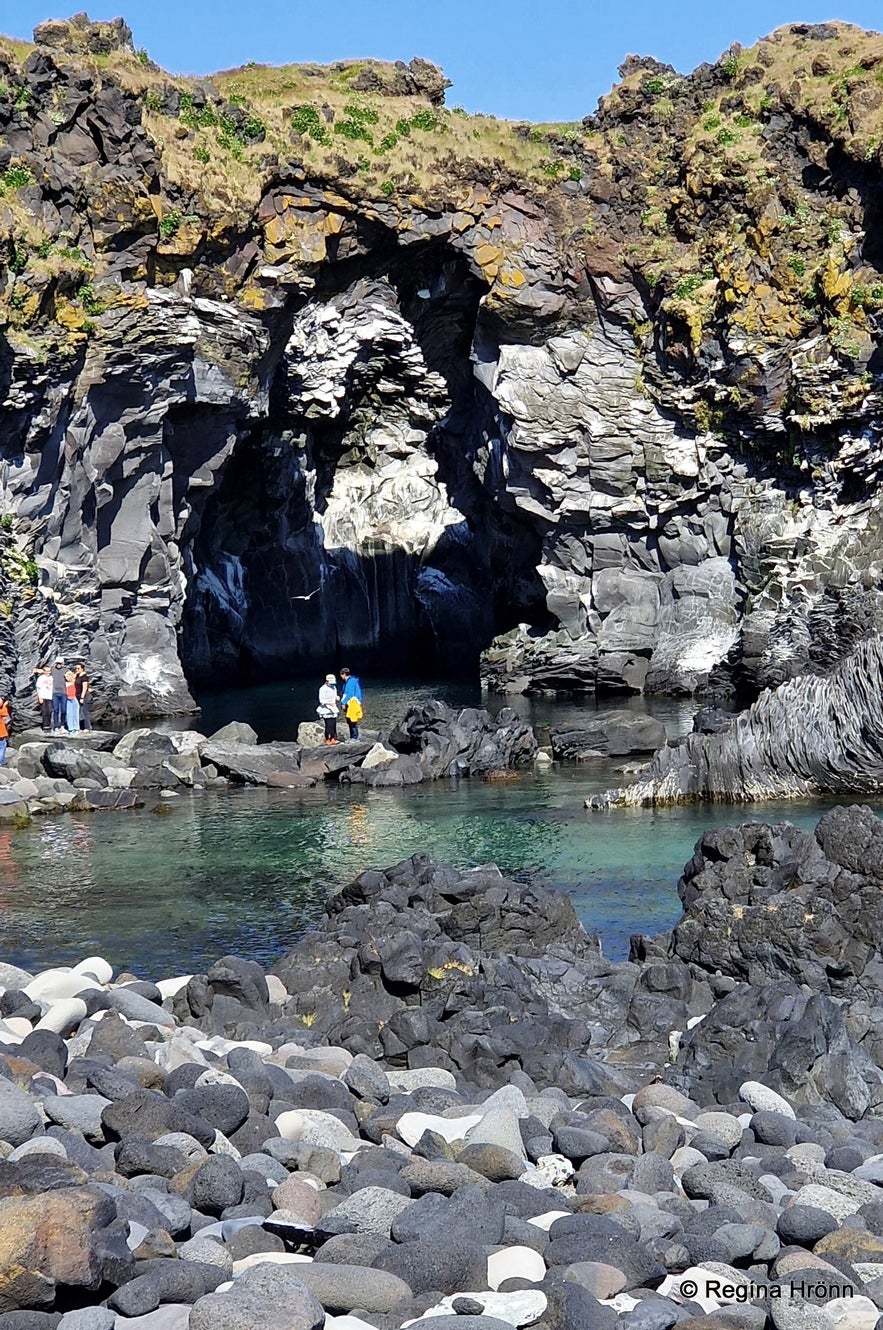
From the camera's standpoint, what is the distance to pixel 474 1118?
31.6 feet

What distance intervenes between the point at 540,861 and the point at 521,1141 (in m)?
11.6

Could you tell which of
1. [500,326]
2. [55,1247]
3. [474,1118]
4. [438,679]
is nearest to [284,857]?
[474,1118]

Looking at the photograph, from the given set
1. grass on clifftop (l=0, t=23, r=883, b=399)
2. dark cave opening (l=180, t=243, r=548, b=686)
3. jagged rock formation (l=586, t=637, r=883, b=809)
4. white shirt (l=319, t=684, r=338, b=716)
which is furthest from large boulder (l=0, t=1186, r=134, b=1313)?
dark cave opening (l=180, t=243, r=548, b=686)

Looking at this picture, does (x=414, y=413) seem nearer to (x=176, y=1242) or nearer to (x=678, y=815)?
(x=678, y=815)

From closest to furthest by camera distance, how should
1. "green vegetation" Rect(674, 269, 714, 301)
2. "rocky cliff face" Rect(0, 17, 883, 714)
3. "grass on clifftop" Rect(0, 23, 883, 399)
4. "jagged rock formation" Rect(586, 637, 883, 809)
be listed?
"jagged rock formation" Rect(586, 637, 883, 809) < "rocky cliff face" Rect(0, 17, 883, 714) < "grass on clifftop" Rect(0, 23, 883, 399) < "green vegetation" Rect(674, 269, 714, 301)

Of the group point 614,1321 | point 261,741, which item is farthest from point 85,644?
point 614,1321

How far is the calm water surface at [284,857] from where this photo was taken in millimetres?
16844

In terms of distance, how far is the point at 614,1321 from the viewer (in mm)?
6383

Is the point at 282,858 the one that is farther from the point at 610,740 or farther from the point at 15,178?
the point at 15,178

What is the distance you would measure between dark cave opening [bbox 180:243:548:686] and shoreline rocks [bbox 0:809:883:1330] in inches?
1535

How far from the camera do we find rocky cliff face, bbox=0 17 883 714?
41406 millimetres

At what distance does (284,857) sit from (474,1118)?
1264 cm

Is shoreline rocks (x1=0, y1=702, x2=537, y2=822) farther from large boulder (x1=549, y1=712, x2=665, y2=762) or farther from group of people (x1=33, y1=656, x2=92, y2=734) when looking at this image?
group of people (x1=33, y1=656, x2=92, y2=734)

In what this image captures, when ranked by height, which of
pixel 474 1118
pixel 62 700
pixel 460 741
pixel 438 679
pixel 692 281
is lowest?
pixel 474 1118
